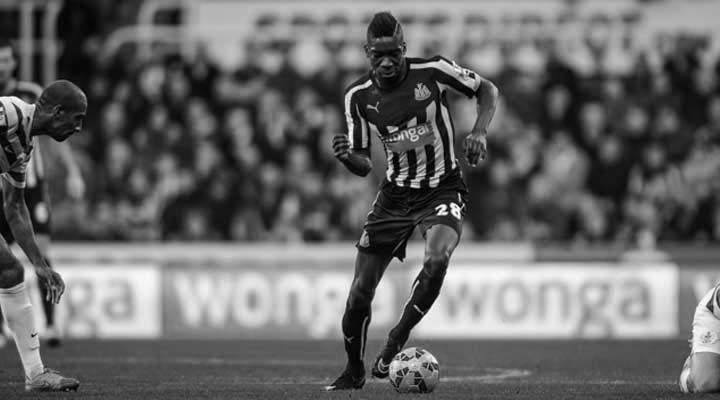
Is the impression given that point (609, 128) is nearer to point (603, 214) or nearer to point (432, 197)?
point (603, 214)

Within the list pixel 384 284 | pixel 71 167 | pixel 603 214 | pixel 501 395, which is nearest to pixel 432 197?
pixel 501 395

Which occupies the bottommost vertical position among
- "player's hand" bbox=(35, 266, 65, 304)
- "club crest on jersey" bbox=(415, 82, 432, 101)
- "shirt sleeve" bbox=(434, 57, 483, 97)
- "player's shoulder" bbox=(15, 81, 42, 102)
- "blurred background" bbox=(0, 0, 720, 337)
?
"blurred background" bbox=(0, 0, 720, 337)

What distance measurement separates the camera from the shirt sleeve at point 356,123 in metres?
10.1

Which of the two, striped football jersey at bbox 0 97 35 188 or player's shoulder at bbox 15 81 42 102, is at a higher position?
striped football jersey at bbox 0 97 35 188

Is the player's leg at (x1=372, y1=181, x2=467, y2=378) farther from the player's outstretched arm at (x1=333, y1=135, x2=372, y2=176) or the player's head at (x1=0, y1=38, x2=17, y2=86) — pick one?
the player's head at (x1=0, y1=38, x2=17, y2=86)

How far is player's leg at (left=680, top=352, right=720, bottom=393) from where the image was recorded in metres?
9.38

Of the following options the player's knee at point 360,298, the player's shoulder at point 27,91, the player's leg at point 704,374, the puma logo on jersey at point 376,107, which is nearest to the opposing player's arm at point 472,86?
the puma logo on jersey at point 376,107

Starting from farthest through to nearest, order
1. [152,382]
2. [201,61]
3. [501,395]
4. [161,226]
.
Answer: [201,61] → [161,226] → [152,382] → [501,395]

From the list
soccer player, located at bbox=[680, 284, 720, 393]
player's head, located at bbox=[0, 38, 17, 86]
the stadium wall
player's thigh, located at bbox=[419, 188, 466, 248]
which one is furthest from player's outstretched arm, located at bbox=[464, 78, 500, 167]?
the stadium wall

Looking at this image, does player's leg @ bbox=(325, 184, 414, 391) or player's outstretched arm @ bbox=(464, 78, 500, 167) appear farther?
player's leg @ bbox=(325, 184, 414, 391)

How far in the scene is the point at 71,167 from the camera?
14.5m

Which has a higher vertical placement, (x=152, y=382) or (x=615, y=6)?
(x=615, y=6)

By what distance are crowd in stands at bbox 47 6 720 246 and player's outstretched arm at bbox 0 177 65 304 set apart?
31.9ft

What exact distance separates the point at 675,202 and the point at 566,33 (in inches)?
196
